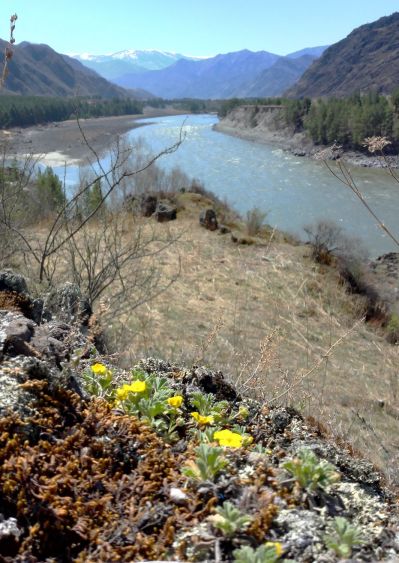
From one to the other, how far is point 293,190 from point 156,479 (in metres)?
31.9

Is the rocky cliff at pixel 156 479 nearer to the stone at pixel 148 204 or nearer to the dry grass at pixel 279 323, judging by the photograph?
the dry grass at pixel 279 323

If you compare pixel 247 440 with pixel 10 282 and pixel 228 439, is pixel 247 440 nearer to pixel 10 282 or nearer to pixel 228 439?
pixel 228 439

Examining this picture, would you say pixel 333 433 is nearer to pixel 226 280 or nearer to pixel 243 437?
pixel 243 437

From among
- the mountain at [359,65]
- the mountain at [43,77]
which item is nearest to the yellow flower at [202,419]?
the mountain at [359,65]

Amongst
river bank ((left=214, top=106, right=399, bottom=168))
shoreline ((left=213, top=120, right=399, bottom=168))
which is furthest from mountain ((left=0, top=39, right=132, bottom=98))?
shoreline ((left=213, top=120, right=399, bottom=168))

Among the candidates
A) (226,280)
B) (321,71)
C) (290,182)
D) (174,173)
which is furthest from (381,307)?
(321,71)

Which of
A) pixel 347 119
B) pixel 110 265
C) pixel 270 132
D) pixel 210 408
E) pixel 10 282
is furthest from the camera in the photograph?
pixel 270 132

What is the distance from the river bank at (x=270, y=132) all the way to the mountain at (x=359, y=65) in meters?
58.1

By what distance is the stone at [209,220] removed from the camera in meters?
20.7

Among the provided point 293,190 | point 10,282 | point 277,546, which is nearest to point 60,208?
point 10,282

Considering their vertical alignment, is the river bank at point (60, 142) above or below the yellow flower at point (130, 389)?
above

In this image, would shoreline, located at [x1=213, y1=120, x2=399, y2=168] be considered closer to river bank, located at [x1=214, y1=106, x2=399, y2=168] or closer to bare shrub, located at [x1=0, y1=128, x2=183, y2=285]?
river bank, located at [x1=214, y1=106, x2=399, y2=168]

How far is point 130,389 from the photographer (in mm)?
1854

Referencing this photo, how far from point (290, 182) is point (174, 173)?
11.9 metres
